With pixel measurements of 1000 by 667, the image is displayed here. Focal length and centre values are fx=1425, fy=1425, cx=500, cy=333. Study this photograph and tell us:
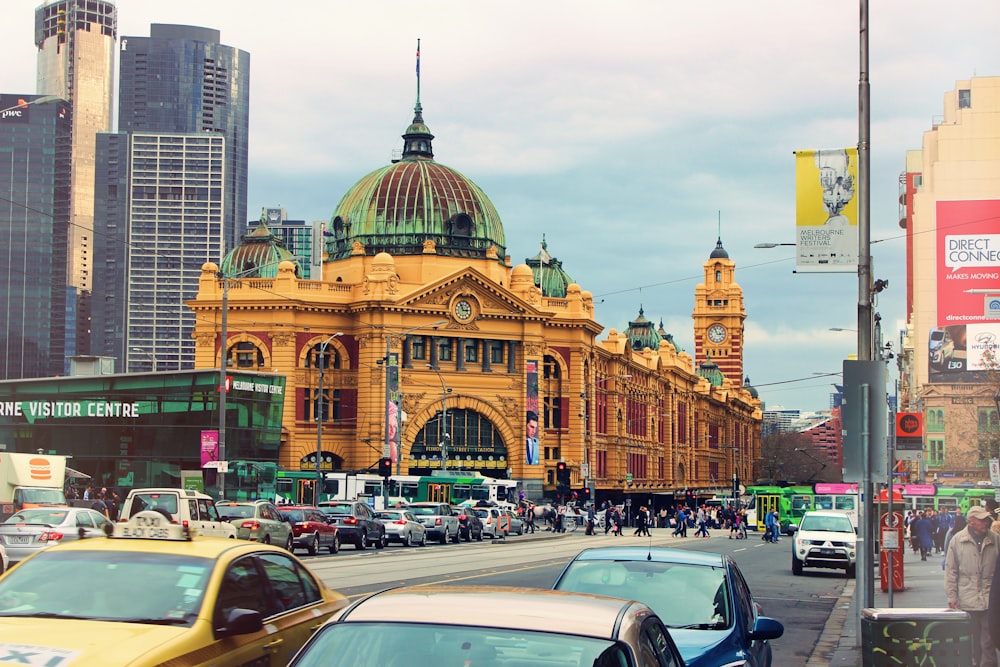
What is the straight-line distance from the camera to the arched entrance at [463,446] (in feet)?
279

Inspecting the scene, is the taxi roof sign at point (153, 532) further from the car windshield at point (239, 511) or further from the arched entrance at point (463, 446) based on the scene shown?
the arched entrance at point (463, 446)

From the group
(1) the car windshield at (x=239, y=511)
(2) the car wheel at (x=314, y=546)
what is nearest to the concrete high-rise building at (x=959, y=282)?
(2) the car wheel at (x=314, y=546)

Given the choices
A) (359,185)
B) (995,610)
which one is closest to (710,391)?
(359,185)

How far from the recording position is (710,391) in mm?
148875

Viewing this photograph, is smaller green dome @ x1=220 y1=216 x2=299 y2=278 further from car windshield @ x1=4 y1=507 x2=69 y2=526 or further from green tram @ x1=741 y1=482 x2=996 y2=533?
car windshield @ x1=4 y1=507 x2=69 y2=526

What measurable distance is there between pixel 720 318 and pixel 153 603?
167176 mm

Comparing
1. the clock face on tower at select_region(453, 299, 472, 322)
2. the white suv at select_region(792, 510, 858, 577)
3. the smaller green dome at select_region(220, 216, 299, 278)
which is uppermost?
the smaller green dome at select_region(220, 216, 299, 278)

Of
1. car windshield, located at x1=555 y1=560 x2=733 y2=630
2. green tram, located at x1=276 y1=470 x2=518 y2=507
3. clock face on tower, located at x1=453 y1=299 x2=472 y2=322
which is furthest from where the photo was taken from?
clock face on tower, located at x1=453 y1=299 x2=472 y2=322

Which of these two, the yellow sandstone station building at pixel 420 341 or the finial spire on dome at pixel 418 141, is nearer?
the yellow sandstone station building at pixel 420 341

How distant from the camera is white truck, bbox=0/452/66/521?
1464 inches

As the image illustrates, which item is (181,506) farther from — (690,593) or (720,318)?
(720,318)

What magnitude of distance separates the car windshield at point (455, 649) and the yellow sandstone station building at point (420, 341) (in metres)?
69.4

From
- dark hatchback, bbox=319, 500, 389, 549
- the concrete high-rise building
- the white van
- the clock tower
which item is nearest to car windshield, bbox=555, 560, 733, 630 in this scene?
the white van

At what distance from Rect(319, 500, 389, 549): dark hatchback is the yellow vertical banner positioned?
→ 27355 mm
